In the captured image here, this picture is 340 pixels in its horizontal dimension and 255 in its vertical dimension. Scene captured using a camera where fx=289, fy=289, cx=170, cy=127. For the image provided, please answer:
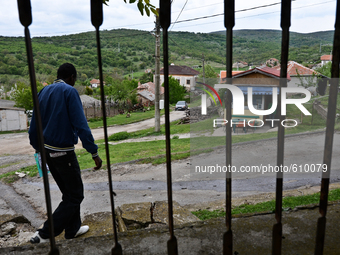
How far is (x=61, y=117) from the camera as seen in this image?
8.89 feet

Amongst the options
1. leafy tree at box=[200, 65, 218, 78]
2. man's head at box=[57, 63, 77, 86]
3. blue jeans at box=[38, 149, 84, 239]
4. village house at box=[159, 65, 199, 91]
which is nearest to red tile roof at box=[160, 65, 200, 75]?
village house at box=[159, 65, 199, 91]

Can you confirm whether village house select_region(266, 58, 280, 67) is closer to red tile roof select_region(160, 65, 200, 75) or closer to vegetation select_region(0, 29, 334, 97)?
vegetation select_region(0, 29, 334, 97)

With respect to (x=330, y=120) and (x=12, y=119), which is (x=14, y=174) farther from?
(x=12, y=119)

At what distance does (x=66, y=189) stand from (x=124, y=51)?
96289mm

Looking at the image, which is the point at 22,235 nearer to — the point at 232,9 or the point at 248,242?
the point at 248,242

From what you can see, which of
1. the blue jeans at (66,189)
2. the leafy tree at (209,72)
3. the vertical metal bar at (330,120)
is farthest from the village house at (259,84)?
the leafy tree at (209,72)

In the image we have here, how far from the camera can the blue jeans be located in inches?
108

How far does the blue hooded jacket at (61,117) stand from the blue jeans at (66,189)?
98 millimetres

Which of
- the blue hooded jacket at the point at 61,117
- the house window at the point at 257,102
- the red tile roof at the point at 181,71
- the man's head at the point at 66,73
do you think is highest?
the red tile roof at the point at 181,71

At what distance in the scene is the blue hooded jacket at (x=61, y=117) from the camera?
2.70 m

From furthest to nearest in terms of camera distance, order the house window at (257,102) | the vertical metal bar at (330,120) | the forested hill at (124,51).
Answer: the forested hill at (124,51)
the house window at (257,102)
the vertical metal bar at (330,120)

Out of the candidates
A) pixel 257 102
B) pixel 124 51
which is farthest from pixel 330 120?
pixel 124 51

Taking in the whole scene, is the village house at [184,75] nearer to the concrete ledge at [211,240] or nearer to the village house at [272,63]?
the village house at [272,63]

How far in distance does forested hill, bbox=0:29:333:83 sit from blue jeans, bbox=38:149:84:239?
3539cm
